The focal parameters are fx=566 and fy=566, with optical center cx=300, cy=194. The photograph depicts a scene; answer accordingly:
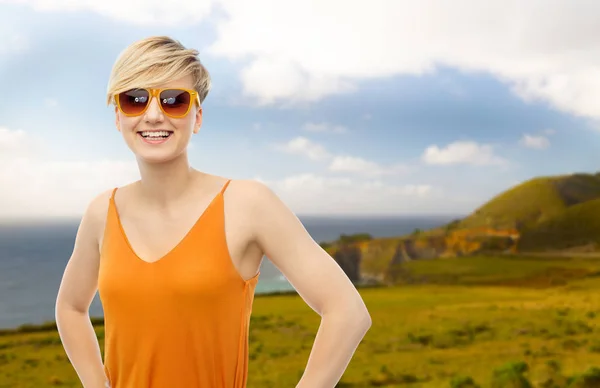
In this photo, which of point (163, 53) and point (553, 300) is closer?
point (163, 53)

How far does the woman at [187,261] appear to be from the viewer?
1537 millimetres

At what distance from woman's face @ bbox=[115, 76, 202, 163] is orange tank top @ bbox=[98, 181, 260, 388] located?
20 cm

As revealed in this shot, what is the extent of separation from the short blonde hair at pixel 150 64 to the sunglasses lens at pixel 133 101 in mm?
17

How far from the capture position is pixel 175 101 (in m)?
1.62

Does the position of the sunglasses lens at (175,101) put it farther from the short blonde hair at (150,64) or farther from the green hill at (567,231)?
the green hill at (567,231)

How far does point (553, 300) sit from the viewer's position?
28.8 feet

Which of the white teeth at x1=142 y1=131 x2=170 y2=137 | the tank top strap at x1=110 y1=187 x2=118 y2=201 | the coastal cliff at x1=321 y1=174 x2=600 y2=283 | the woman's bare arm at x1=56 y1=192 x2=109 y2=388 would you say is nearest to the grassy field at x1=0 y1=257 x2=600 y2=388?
the coastal cliff at x1=321 y1=174 x2=600 y2=283

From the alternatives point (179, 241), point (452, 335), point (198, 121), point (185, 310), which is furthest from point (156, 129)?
point (452, 335)

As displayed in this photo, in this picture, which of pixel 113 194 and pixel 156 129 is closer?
pixel 156 129

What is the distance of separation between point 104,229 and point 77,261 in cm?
18

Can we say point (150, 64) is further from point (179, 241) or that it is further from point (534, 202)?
point (534, 202)

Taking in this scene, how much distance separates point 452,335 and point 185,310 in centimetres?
656

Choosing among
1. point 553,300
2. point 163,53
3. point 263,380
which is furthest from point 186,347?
point 553,300

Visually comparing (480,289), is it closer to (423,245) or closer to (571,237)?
(423,245)
